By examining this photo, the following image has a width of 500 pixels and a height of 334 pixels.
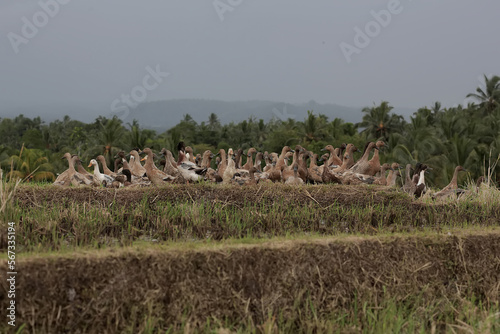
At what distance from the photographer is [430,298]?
5.48 meters

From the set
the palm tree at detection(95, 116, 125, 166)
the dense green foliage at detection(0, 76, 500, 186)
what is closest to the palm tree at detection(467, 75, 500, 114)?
the dense green foliage at detection(0, 76, 500, 186)

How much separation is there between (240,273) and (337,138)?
4303 cm

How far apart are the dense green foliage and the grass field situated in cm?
1041

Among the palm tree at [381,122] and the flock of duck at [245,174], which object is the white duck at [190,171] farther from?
the palm tree at [381,122]

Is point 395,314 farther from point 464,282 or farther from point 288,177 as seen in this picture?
point 288,177

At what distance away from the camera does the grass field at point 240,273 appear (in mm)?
4449

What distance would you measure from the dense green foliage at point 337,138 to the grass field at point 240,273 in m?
10.4

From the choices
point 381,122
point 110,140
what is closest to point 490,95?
point 381,122

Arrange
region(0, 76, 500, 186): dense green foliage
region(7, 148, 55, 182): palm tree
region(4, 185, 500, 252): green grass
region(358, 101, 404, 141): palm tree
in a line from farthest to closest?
region(358, 101, 404, 141): palm tree
region(0, 76, 500, 186): dense green foliage
region(7, 148, 55, 182): palm tree
region(4, 185, 500, 252): green grass

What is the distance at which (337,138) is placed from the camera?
4688 centimetres

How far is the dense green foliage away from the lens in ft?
92.1

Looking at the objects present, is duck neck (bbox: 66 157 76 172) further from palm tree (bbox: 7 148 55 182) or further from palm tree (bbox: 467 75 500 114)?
palm tree (bbox: 467 75 500 114)

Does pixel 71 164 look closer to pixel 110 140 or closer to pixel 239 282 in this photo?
pixel 239 282

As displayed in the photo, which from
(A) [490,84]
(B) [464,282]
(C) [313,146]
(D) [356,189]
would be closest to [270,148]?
(C) [313,146]
